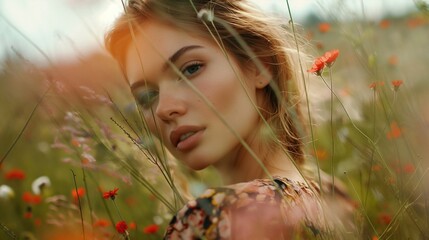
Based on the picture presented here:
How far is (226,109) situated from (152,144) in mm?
242

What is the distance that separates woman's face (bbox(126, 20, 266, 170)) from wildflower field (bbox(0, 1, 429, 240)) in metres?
0.06

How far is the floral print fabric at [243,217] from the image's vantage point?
0.96 meters

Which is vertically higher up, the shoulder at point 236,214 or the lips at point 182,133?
the lips at point 182,133

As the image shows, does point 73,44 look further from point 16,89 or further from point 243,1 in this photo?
point 16,89

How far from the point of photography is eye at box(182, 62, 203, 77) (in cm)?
123

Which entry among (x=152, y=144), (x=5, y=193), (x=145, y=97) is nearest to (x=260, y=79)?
(x=145, y=97)

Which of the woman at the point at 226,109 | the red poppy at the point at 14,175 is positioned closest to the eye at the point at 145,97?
the woman at the point at 226,109

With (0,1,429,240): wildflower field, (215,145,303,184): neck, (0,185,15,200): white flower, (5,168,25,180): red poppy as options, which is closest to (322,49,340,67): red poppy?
(0,1,429,240): wildflower field

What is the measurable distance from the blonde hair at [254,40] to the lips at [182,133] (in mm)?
185

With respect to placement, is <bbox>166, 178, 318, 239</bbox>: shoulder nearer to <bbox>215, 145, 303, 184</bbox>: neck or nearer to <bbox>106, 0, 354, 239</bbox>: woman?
<bbox>106, 0, 354, 239</bbox>: woman

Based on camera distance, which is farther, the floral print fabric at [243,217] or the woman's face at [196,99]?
the woman's face at [196,99]

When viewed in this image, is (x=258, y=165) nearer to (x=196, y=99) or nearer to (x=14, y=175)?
(x=196, y=99)

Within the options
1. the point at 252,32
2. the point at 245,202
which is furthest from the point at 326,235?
the point at 252,32

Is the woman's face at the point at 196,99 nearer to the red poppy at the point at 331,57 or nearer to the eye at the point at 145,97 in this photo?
the eye at the point at 145,97
